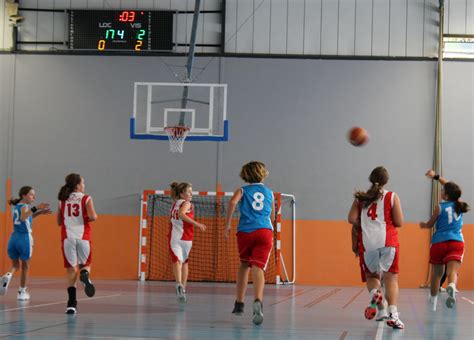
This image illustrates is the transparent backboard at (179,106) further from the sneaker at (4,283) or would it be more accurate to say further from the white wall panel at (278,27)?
the sneaker at (4,283)

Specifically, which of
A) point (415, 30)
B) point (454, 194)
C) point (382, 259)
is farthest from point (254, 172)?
point (415, 30)

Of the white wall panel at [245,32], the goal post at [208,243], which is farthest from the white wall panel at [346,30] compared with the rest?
the goal post at [208,243]

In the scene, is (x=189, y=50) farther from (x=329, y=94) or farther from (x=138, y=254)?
(x=138, y=254)

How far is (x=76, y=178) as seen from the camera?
9.73m

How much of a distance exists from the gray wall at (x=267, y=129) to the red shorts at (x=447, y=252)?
9.20 meters

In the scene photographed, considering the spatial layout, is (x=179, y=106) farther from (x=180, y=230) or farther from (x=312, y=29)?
(x=180, y=230)

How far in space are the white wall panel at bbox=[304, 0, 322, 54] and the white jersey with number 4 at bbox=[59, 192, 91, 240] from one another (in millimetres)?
12220

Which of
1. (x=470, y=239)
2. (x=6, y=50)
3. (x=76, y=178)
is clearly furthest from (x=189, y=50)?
(x=76, y=178)

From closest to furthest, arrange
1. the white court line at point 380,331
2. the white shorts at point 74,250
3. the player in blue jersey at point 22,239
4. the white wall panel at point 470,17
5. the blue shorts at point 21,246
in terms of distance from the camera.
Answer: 1. the white court line at point 380,331
2. the white shorts at point 74,250
3. the player in blue jersey at point 22,239
4. the blue shorts at point 21,246
5. the white wall panel at point 470,17

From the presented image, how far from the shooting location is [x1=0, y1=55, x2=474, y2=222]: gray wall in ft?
67.2

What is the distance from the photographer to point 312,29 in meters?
20.8

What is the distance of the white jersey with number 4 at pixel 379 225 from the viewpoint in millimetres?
8641

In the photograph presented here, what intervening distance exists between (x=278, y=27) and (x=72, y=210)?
12.3 meters

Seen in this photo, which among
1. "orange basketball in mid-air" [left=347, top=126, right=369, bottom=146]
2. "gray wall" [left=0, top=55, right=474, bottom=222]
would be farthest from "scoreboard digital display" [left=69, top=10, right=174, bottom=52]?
"orange basketball in mid-air" [left=347, top=126, right=369, bottom=146]
